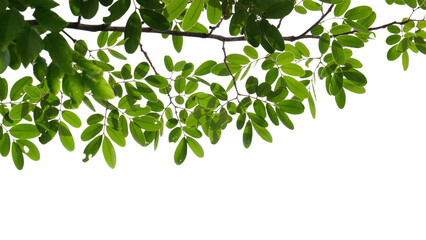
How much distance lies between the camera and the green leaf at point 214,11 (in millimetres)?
827

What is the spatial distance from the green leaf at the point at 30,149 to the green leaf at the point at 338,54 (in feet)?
2.45

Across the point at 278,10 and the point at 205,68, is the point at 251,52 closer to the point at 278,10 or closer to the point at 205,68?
the point at 205,68

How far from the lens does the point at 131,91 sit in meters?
1.08

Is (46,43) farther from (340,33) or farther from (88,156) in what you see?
(340,33)

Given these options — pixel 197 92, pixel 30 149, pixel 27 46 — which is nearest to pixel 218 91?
pixel 197 92

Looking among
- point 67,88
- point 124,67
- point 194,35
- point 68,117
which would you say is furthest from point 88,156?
point 67,88

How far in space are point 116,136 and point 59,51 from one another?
1.67 ft

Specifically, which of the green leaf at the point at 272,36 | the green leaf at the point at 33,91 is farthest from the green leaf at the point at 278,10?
the green leaf at the point at 33,91

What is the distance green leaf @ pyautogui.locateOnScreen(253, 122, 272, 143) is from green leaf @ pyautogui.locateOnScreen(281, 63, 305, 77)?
0.48 feet

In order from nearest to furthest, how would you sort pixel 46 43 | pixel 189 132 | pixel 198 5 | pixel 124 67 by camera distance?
pixel 46 43
pixel 198 5
pixel 124 67
pixel 189 132

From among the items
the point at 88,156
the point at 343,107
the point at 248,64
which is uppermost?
the point at 248,64

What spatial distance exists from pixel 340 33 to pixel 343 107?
0.20 meters

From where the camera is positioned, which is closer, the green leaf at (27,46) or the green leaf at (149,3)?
the green leaf at (27,46)

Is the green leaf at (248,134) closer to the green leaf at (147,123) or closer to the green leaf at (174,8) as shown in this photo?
the green leaf at (147,123)
